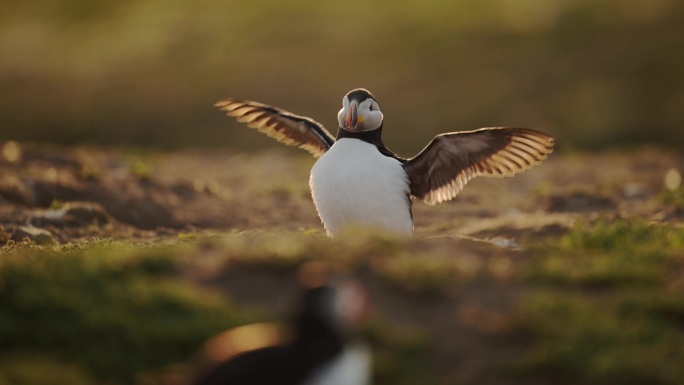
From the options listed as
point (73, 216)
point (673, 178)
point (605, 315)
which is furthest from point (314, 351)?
point (673, 178)

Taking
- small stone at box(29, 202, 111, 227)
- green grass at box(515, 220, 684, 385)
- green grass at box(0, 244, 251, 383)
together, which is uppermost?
small stone at box(29, 202, 111, 227)

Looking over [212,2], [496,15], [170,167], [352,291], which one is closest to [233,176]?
[170,167]

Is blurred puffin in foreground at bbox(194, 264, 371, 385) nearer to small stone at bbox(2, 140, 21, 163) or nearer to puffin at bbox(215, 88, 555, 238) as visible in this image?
puffin at bbox(215, 88, 555, 238)

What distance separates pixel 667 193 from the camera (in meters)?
14.5

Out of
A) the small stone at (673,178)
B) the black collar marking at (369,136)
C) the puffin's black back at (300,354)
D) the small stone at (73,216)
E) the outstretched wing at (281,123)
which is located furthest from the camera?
the small stone at (673,178)

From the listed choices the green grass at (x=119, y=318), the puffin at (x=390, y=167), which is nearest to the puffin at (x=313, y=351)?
the green grass at (x=119, y=318)

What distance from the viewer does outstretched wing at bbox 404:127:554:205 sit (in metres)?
11.3

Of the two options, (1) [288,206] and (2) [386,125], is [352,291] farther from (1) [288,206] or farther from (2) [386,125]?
(2) [386,125]

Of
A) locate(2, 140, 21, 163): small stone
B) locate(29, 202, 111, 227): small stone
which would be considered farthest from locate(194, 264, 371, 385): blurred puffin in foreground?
locate(2, 140, 21, 163): small stone

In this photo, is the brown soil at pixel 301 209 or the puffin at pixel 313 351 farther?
the brown soil at pixel 301 209

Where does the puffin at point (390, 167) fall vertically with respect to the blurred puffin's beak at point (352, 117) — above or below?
below

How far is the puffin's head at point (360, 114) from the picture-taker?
11.2 m

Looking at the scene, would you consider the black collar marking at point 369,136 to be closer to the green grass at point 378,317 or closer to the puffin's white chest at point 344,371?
the green grass at point 378,317

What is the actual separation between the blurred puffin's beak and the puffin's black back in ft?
17.4
